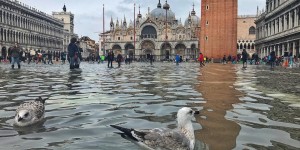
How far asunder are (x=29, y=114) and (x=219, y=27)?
52577mm

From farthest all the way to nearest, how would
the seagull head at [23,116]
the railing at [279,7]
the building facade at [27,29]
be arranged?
the building facade at [27,29]
the railing at [279,7]
the seagull head at [23,116]

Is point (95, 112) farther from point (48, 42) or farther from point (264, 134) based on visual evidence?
point (48, 42)

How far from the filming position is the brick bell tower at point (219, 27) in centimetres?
5369

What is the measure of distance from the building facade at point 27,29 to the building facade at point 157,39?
15.2 meters

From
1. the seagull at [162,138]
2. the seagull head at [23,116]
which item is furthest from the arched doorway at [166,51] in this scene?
the seagull at [162,138]

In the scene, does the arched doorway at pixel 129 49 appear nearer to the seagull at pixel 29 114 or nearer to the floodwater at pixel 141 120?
the floodwater at pixel 141 120

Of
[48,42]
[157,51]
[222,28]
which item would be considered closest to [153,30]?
[157,51]

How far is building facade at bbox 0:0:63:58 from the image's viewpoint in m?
63.4

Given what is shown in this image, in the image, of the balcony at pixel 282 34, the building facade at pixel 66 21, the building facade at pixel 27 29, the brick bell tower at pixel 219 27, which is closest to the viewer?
the balcony at pixel 282 34

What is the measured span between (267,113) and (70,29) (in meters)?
109

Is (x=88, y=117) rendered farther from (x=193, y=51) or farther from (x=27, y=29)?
(x=193, y=51)

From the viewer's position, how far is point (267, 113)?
532 centimetres

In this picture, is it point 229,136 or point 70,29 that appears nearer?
point 229,136

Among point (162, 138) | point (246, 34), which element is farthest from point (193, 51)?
point (162, 138)
